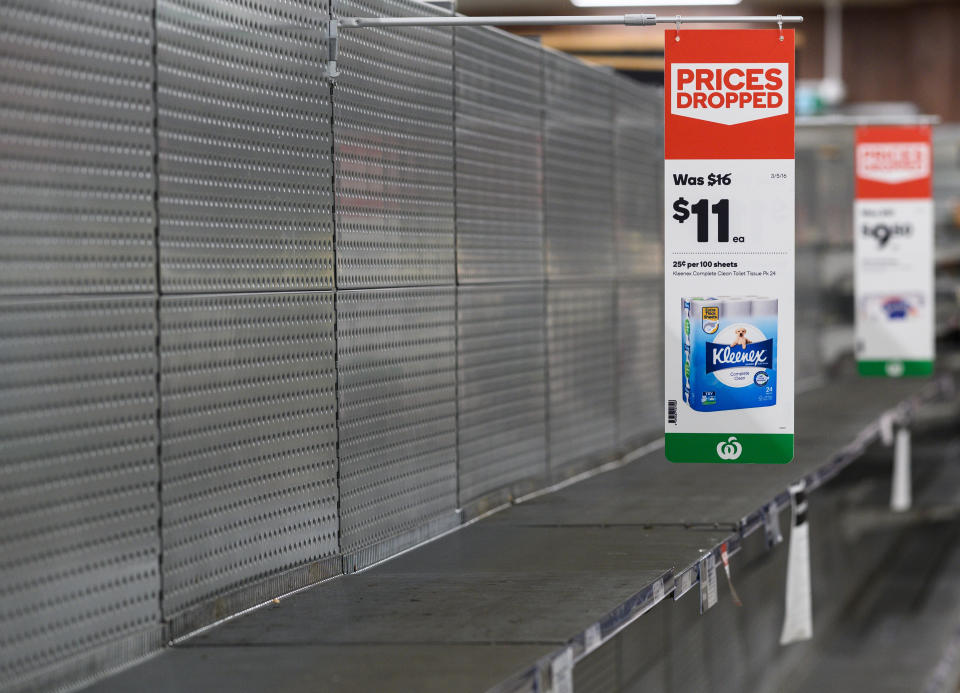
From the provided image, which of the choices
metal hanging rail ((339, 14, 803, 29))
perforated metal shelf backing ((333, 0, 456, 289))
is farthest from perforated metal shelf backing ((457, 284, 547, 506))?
metal hanging rail ((339, 14, 803, 29))

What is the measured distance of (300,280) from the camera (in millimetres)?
3633

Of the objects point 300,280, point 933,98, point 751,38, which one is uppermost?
point 933,98

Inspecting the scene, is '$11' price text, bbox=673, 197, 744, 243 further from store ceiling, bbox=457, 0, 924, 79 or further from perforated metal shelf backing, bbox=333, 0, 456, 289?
store ceiling, bbox=457, 0, 924, 79

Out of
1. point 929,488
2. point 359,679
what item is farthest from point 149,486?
point 929,488

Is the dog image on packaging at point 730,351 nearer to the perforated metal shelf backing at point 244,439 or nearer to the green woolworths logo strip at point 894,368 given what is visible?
the perforated metal shelf backing at point 244,439

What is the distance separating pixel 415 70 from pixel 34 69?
6.08ft

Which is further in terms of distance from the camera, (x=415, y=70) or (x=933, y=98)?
(x=933, y=98)

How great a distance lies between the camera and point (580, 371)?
593 centimetres

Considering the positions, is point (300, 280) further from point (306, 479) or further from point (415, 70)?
point (415, 70)

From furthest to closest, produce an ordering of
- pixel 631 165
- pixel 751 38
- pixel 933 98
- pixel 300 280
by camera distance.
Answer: pixel 933 98
pixel 631 165
pixel 751 38
pixel 300 280

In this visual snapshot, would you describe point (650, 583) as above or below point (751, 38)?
below

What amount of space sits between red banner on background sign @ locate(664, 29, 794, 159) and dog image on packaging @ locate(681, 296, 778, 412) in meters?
0.43

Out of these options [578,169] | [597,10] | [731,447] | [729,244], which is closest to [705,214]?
[729,244]

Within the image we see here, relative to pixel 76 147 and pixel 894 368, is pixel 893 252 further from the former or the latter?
pixel 76 147
